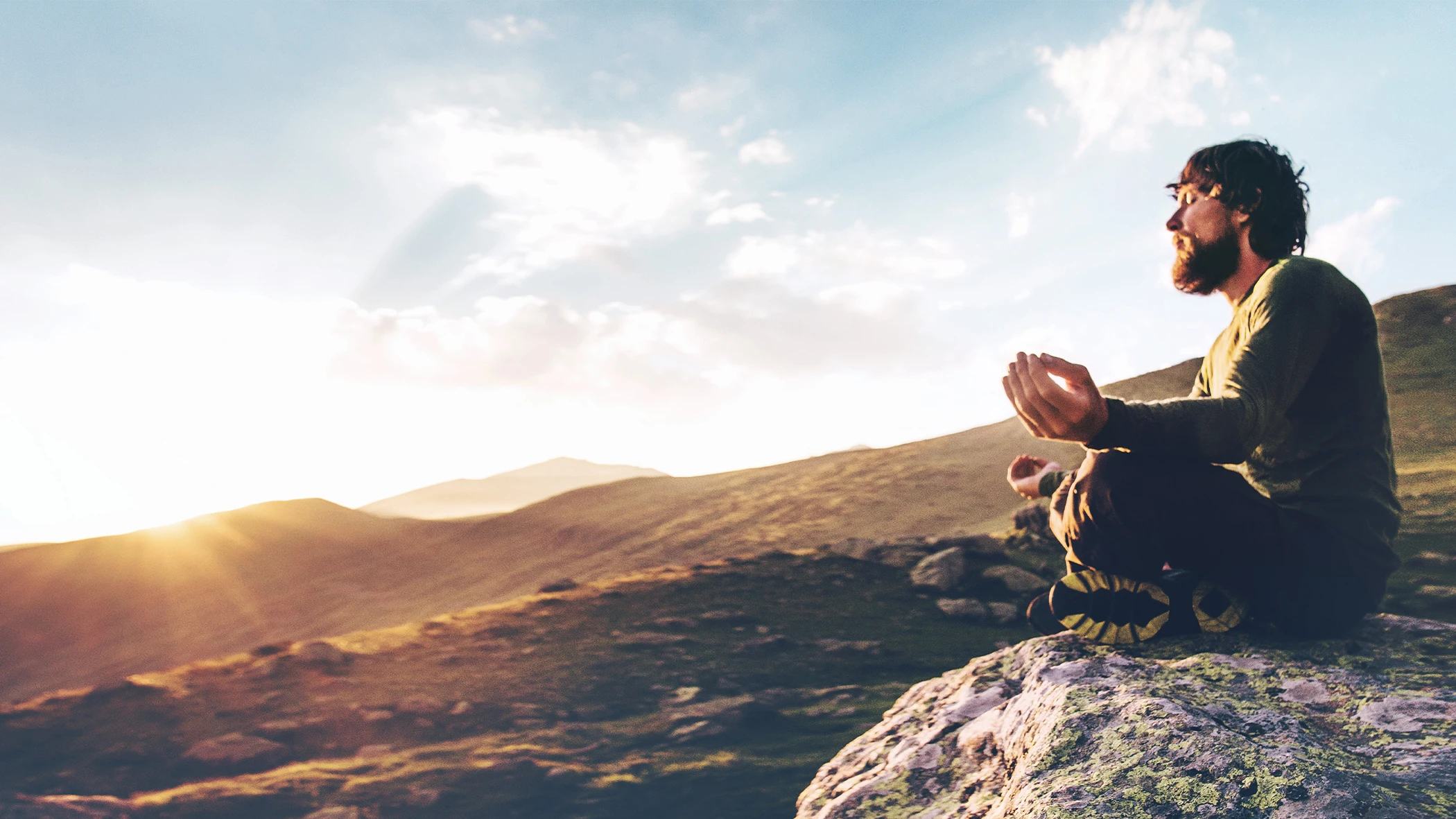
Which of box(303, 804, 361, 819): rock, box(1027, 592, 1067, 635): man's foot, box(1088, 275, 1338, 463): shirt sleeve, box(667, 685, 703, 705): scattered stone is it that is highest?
box(1088, 275, 1338, 463): shirt sleeve

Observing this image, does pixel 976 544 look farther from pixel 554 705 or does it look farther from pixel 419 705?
pixel 419 705

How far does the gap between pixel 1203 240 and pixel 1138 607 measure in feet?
3.66

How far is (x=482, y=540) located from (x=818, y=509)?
1243 cm

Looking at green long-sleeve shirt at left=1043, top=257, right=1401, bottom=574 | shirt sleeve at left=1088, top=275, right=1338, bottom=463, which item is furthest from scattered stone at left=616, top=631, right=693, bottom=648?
shirt sleeve at left=1088, top=275, right=1338, bottom=463

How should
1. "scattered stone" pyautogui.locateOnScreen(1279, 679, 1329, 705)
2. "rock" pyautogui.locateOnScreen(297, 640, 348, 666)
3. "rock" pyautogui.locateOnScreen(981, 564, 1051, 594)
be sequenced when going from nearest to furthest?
1. "scattered stone" pyautogui.locateOnScreen(1279, 679, 1329, 705)
2. "rock" pyautogui.locateOnScreen(981, 564, 1051, 594)
3. "rock" pyautogui.locateOnScreen(297, 640, 348, 666)

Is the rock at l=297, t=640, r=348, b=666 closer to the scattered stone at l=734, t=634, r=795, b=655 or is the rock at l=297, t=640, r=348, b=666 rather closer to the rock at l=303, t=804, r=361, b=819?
the rock at l=303, t=804, r=361, b=819

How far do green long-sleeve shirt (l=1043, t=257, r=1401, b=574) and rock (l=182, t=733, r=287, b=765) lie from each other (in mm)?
7283

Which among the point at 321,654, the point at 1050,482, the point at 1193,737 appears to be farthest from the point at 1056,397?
the point at 321,654

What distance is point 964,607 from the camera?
7789 mm

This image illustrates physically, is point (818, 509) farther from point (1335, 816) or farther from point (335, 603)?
point (1335, 816)

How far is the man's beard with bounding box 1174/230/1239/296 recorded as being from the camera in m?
2.29

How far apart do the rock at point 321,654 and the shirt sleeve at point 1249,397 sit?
8.89 metres

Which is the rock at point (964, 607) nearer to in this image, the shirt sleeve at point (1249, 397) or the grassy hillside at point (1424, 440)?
the grassy hillside at point (1424, 440)

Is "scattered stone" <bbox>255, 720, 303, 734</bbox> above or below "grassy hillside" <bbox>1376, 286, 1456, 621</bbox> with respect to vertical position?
below
